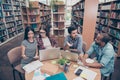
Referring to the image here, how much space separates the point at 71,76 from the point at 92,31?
2.60 m

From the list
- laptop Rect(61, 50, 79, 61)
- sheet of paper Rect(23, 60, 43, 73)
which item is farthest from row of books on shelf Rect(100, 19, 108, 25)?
sheet of paper Rect(23, 60, 43, 73)

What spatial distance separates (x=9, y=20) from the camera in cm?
584

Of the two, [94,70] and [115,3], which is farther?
[115,3]

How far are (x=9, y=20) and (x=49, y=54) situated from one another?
5090 millimetres

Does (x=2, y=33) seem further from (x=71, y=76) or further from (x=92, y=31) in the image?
(x=71, y=76)

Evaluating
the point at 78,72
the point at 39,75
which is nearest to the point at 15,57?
the point at 39,75

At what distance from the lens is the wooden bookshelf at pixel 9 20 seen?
16.8 ft

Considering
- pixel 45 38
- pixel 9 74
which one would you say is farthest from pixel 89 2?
pixel 9 74

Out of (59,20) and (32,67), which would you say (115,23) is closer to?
(59,20)

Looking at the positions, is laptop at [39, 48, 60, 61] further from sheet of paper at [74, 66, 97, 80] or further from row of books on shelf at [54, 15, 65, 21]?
row of books on shelf at [54, 15, 65, 21]

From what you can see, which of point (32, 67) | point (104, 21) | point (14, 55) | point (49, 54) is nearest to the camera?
point (32, 67)

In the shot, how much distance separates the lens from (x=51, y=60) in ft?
5.48

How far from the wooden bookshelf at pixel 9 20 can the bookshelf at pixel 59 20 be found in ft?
8.41

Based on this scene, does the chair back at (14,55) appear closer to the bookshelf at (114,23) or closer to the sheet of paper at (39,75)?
the sheet of paper at (39,75)
